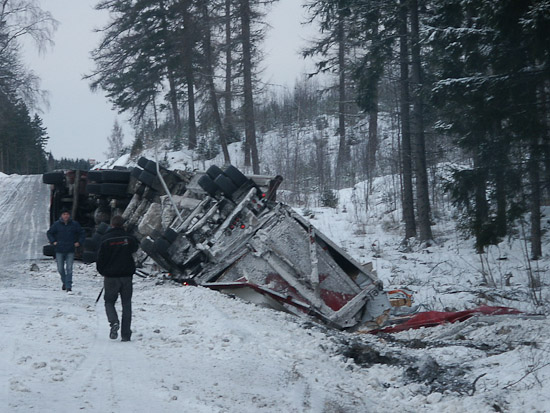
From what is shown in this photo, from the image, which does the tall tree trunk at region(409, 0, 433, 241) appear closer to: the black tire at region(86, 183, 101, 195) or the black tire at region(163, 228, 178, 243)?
the black tire at region(86, 183, 101, 195)

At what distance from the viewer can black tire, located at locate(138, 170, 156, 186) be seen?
50.8 feet

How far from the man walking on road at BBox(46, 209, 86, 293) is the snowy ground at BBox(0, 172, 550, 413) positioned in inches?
19.4

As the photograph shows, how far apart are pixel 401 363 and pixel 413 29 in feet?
48.0

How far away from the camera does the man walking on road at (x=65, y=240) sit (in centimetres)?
1285

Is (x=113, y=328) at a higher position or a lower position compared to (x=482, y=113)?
lower

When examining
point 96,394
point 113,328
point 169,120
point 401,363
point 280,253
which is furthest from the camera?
point 169,120

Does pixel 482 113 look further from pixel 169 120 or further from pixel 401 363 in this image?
pixel 169 120

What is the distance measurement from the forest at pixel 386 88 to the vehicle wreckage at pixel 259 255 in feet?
13.3

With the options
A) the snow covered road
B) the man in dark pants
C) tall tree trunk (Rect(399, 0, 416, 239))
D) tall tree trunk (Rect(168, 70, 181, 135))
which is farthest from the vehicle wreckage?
tall tree trunk (Rect(168, 70, 181, 135))

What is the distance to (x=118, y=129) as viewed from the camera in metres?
99.9

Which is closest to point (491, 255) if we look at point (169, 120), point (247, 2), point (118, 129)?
point (247, 2)

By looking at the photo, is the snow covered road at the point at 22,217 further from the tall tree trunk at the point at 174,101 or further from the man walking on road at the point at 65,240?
the tall tree trunk at the point at 174,101

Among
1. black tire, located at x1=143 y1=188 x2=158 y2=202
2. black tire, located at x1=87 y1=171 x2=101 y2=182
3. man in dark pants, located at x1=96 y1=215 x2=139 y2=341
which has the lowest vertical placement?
man in dark pants, located at x1=96 y1=215 x2=139 y2=341

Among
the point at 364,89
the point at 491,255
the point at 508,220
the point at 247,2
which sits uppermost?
the point at 247,2
